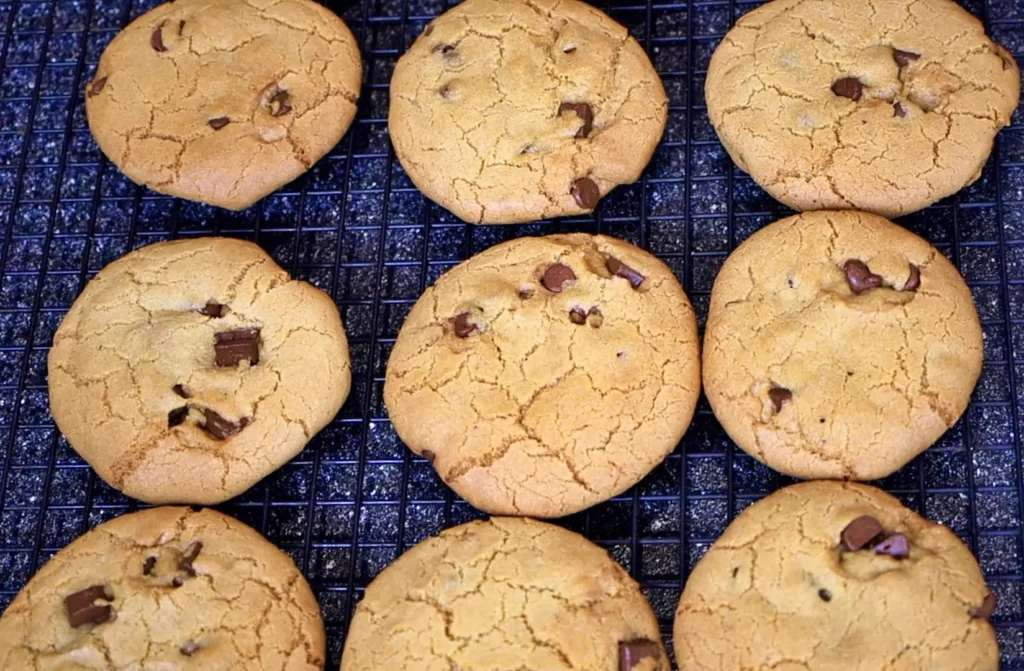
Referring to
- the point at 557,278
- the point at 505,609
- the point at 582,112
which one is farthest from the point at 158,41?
the point at 505,609

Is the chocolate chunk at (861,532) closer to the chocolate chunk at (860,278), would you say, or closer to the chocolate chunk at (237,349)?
the chocolate chunk at (860,278)

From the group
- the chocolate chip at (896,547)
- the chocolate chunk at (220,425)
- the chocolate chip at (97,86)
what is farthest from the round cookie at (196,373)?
the chocolate chip at (896,547)

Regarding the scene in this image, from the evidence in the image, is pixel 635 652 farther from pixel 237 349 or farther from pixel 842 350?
pixel 237 349

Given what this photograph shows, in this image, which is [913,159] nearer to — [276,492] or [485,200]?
[485,200]

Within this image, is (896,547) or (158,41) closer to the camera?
(896,547)

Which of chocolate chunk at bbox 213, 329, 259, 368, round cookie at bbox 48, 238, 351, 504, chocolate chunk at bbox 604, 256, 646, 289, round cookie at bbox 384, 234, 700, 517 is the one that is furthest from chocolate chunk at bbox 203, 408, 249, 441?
chocolate chunk at bbox 604, 256, 646, 289

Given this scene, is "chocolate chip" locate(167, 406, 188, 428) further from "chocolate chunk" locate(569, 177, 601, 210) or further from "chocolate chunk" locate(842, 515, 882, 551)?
"chocolate chunk" locate(842, 515, 882, 551)
